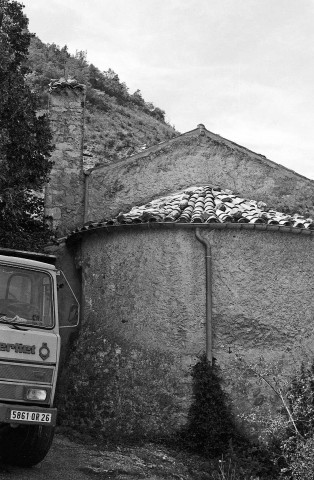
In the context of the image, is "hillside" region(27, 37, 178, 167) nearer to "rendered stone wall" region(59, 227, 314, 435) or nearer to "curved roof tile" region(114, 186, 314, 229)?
"curved roof tile" region(114, 186, 314, 229)

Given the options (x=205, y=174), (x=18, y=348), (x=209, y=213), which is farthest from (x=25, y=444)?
(x=205, y=174)

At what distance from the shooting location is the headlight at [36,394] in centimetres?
841

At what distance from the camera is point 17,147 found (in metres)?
12.8

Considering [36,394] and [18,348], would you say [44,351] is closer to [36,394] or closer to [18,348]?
[18,348]

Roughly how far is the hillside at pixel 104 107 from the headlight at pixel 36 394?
1798 centimetres

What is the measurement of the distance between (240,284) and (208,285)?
1.96ft

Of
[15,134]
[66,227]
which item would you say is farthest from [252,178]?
[15,134]

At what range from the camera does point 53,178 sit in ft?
51.8

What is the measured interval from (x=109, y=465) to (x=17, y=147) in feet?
19.5

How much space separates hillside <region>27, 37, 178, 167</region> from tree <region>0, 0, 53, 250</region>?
40.7 ft

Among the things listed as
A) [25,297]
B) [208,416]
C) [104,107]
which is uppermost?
[104,107]

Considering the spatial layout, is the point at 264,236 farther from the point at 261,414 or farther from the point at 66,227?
the point at 66,227

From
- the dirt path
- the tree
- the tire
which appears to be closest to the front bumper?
the tire

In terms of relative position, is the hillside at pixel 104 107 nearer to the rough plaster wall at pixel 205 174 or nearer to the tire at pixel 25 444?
the rough plaster wall at pixel 205 174
